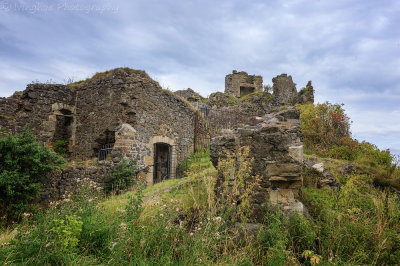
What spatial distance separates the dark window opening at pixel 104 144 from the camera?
9484 mm

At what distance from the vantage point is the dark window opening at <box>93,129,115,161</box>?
9484 millimetres

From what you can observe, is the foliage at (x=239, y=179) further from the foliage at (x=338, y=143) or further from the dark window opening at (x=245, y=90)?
the dark window opening at (x=245, y=90)

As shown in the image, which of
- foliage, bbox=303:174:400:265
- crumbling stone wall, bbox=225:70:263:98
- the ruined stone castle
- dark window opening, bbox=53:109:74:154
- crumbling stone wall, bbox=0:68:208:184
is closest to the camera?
foliage, bbox=303:174:400:265

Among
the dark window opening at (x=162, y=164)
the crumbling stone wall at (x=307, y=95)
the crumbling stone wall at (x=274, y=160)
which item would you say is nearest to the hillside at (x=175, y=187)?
the crumbling stone wall at (x=274, y=160)

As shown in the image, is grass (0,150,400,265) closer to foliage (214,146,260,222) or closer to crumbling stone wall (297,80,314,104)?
foliage (214,146,260,222)

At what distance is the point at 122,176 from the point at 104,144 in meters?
2.66

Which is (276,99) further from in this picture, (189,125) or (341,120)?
(189,125)

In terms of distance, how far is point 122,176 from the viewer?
311 inches

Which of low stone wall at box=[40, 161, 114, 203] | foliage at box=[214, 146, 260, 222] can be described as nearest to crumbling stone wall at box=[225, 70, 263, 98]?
low stone wall at box=[40, 161, 114, 203]

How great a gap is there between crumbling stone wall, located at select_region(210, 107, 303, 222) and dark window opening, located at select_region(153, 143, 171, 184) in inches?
298

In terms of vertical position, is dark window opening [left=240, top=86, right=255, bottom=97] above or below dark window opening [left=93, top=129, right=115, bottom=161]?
above

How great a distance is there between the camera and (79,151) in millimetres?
10281

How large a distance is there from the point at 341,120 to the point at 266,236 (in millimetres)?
10884

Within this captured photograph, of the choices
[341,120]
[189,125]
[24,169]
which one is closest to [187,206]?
[24,169]
